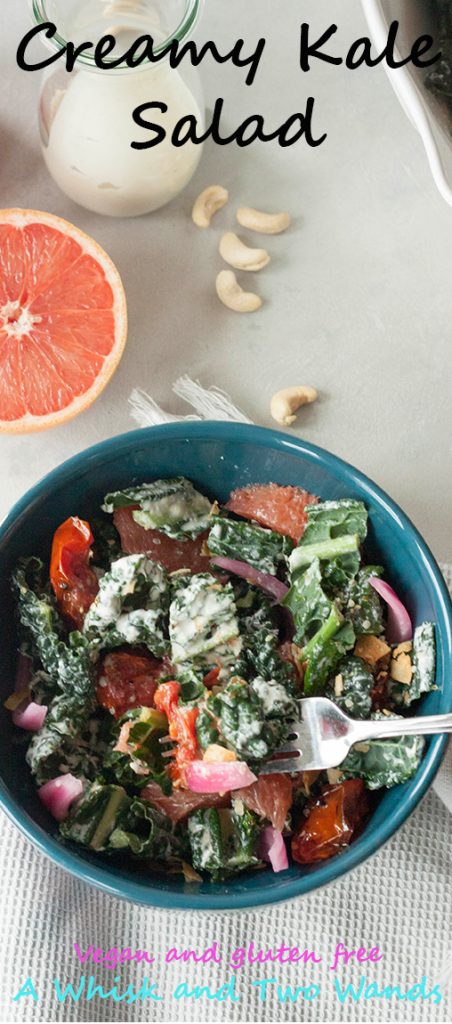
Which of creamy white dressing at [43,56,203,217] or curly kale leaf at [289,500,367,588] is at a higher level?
creamy white dressing at [43,56,203,217]

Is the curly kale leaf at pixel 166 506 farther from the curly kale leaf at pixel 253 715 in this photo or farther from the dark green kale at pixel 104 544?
the curly kale leaf at pixel 253 715

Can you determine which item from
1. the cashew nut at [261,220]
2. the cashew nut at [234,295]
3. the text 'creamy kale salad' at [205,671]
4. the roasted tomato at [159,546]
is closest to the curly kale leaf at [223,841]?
the text 'creamy kale salad' at [205,671]

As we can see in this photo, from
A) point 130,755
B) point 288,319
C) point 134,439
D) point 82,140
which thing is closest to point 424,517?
point 288,319

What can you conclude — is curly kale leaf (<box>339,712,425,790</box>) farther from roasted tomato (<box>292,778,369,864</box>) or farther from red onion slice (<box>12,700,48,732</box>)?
red onion slice (<box>12,700,48,732</box>)

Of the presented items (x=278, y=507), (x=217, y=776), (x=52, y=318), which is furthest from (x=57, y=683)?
(x=52, y=318)

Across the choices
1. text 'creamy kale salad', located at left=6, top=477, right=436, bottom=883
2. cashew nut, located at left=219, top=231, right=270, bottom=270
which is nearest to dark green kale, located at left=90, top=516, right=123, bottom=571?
text 'creamy kale salad', located at left=6, top=477, right=436, bottom=883

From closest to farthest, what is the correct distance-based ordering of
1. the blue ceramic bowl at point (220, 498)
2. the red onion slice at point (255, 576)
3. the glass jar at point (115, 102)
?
the blue ceramic bowl at point (220, 498) < the red onion slice at point (255, 576) < the glass jar at point (115, 102)
